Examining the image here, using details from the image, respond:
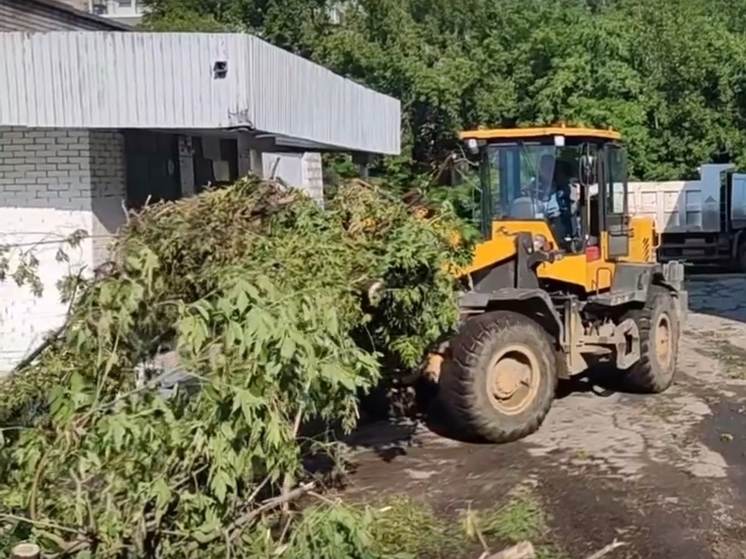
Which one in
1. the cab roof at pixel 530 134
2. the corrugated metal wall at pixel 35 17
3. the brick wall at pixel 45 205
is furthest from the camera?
the corrugated metal wall at pixel 35 17

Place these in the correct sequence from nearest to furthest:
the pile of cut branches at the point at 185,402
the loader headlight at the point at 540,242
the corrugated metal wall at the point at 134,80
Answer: the pile of cut branches at the point at 185,402 < the corrugated metal wall at the point at 134,80 < the loader headlight at the point at 540,242

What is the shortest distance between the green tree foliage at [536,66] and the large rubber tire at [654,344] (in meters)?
17.5

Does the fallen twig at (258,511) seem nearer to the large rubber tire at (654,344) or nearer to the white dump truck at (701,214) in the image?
the large rubber tire at (654,344)

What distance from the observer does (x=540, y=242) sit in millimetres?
10180

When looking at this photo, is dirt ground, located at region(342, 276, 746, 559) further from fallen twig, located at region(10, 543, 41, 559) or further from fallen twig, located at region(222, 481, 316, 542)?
fallen twig, located at region(10, 543, 41, 559)

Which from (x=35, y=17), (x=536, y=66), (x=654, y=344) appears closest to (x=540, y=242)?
(x=654, y=344)

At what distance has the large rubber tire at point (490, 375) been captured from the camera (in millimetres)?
9000

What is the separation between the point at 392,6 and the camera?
104 ft

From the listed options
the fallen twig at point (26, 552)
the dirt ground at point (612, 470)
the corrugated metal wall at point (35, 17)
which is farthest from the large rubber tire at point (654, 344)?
the corrugated metal wall at point (35, 17)

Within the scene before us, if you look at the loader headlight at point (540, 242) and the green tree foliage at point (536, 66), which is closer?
the loader headlight at point (540, 242)

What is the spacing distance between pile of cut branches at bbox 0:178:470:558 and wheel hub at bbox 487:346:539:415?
10.4 feet

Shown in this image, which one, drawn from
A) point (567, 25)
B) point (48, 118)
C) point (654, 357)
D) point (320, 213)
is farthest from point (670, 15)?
point (320, 213)

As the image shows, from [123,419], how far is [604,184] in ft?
23.9

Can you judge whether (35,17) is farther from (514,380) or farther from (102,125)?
(514,380)
